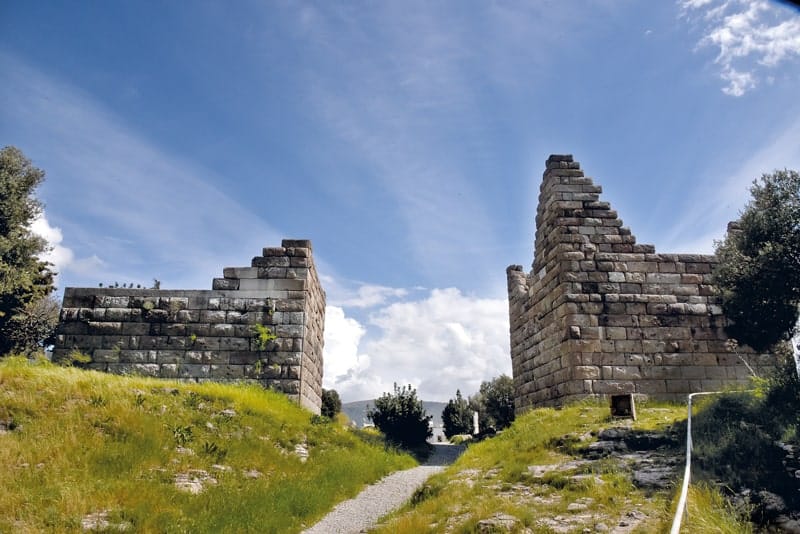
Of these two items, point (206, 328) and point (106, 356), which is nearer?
point (106, 356)

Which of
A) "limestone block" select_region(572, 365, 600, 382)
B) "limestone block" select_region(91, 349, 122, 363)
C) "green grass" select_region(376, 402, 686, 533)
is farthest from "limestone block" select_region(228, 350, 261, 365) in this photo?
"limestone block" select_region(572, 365, 600, 382)

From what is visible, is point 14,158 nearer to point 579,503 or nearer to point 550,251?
point 550,251

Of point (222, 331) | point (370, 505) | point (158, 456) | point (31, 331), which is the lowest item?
point (370, 505)

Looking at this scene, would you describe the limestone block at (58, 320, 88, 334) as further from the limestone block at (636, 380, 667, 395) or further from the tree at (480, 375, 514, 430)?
the tree at (480, 375, 514, 430)

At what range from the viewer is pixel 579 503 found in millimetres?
6512

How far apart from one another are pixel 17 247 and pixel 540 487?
25482mm

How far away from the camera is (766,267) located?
→ 1120 cm

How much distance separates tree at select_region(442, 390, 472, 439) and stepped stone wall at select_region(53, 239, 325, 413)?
2068cm

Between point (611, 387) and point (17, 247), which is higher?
point (17, 247)

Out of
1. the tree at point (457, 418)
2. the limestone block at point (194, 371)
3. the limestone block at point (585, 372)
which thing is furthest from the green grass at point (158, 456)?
the tree at point (457, 418)

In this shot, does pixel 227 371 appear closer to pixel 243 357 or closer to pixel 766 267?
pixel 243 357

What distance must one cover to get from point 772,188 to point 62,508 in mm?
14307

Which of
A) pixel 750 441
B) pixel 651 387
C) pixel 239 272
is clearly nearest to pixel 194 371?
pixel 239 272

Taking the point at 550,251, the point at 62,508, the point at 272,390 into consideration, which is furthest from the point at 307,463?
the point at 550,251
